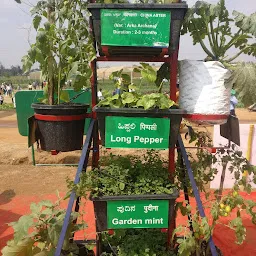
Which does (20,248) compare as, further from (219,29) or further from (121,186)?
(219,29)

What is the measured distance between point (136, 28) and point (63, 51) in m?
0.66

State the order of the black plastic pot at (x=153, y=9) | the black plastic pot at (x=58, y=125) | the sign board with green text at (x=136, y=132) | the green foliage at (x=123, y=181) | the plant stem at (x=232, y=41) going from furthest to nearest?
1. the plant stem at (x=232, y=41)
2. the black plastic pot at (x=58, y=125)
3. the green foliage at (x=123, y=181)
4. the sign board with green text at (x=136, y=132)
5. the black plastic pot at (x=153, y=9)

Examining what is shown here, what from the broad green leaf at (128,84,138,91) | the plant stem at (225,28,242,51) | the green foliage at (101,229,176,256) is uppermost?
the plant stem at (225,28,242,51)

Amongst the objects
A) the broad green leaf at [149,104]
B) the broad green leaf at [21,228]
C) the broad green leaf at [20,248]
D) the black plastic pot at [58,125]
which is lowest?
the broad green leaf at [20,248]

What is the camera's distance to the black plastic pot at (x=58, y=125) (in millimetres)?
2234

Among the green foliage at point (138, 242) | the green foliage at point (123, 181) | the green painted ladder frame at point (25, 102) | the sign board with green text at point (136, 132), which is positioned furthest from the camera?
the green painted ladder frame at point (25, 102)

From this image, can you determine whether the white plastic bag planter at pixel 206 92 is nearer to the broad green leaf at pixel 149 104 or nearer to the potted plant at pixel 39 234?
the broad green leaf at pixel 149 104

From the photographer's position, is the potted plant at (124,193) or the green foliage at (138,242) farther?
the green foliage at (138,242)

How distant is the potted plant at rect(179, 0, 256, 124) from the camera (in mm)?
2094

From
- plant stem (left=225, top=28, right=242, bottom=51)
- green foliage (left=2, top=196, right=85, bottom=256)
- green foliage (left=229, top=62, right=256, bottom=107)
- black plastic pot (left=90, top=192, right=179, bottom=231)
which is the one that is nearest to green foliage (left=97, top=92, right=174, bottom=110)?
green foliage (left=229, top=62, right=256, bottom=107)

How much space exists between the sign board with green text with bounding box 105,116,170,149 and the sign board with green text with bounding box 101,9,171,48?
0.49 m

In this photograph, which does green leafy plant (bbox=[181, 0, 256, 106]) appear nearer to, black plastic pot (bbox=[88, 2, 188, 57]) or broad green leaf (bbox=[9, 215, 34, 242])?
black plastic pot (bbox=[88, 2, 188, 57])

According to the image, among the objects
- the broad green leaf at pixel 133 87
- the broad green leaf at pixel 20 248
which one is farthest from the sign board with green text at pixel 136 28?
the broad green leaf at pixel 20 248

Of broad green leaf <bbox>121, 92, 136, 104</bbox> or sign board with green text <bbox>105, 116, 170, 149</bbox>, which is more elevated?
broad green leaf <bbox>121, 92, 136, 104</bbox>
